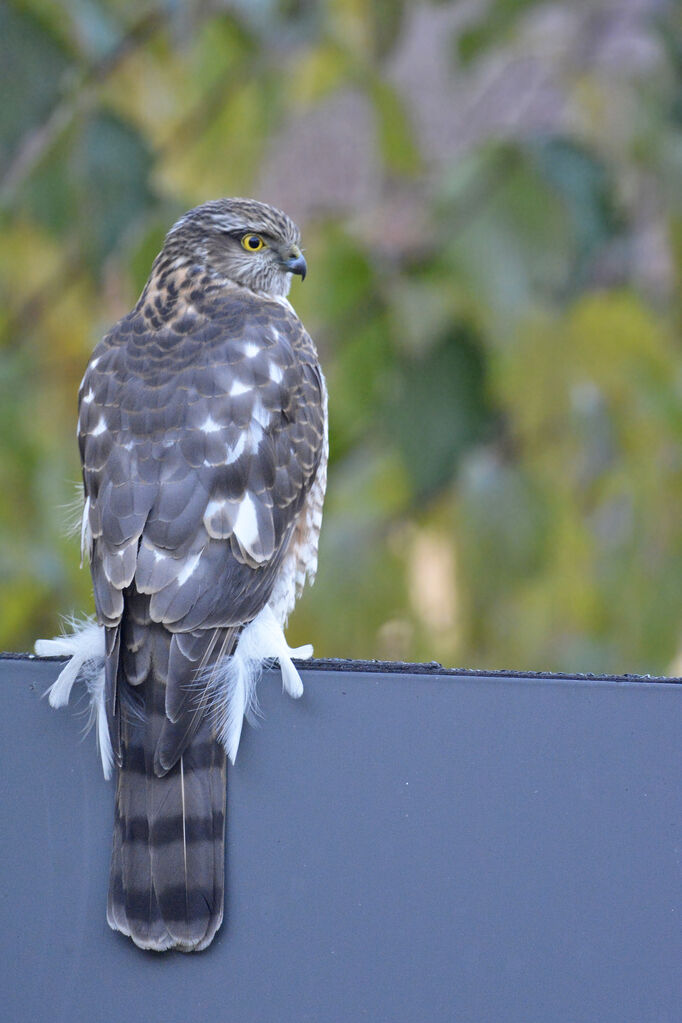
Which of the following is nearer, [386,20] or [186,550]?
[186,550]

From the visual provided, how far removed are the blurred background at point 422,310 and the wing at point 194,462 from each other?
1.37m

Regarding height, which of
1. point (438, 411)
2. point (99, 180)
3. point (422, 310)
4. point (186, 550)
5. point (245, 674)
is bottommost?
point (245, 674)

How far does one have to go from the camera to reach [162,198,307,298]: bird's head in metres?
2.92

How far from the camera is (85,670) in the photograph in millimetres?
2025

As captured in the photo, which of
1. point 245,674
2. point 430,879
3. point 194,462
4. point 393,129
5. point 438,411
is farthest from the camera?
point 438,411

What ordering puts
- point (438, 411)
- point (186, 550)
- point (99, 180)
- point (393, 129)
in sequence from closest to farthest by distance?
1. point (186, 550)
2. point (99, 180)
3. point (393, 129)
4. point (438, 411)

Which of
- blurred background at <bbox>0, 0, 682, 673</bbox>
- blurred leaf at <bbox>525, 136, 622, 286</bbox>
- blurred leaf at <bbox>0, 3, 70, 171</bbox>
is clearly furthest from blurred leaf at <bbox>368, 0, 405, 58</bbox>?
blurred leaf at <bbox>0, 3, 70, 171</bbox>

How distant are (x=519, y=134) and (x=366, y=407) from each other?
949 millimetres

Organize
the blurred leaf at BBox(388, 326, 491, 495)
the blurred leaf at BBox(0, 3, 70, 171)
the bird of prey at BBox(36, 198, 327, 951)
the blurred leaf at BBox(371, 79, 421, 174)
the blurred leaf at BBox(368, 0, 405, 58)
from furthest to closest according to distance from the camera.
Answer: the blurred leaf at BBox(368, 0, 405, 58) < the blurred leaf at BBox(388, 326, 491, 495) < the blurred leaf at BBox(371, 79, 421, 174) < the blurred leaf at BBox(0, 3, 70, 171) < the bird of prey at BBox(36, 198, 327, 951)

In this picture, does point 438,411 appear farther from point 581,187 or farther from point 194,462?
point 194,462

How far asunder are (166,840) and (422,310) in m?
2.49

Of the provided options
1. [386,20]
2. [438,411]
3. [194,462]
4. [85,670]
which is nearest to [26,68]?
[386,20]

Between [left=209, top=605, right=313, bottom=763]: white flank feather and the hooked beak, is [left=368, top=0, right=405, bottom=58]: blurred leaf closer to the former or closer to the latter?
the hooked beak

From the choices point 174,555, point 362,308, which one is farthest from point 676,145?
point 174,555
